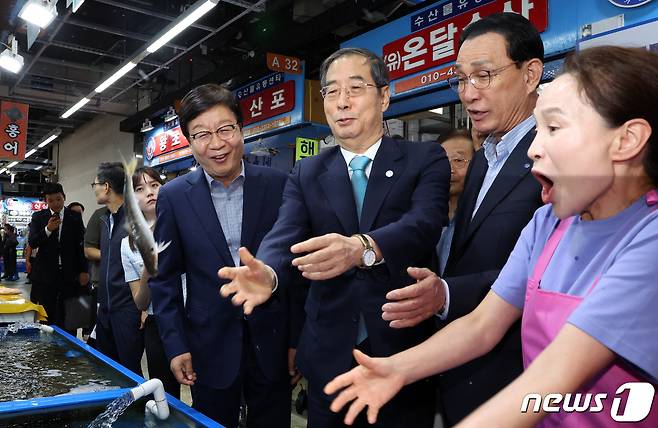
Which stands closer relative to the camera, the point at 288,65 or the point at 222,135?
the point at 222,135

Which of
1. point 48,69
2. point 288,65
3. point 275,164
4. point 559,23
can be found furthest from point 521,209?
point 48,69

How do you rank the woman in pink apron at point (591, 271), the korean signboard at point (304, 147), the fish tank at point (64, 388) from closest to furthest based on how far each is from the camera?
the woman in pink apron at point (591, 271) → the fish tank at point (64, 388) → the korean signboard at point (304, 147)

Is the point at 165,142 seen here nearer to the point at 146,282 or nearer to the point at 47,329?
the point at 47,329

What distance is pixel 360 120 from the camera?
5.02 ft

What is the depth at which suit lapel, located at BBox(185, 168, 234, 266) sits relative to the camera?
1966 mm

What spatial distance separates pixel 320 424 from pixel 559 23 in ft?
11.3

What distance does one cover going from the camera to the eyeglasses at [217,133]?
2.04 m

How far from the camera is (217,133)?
2047mm

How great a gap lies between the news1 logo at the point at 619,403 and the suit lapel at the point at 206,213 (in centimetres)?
138

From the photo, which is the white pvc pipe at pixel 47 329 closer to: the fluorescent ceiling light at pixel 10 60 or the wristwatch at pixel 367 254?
the wristwatch at pixel 367 254

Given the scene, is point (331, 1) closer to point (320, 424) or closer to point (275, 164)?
point (275, 164)

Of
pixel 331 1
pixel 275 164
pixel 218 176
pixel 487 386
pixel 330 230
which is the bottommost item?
pixel 487 386

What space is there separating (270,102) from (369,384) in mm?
6659

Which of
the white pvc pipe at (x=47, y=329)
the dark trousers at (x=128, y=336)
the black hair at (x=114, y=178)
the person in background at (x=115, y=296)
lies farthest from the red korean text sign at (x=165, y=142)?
the white pvc pipe at (x=47, y=329)
